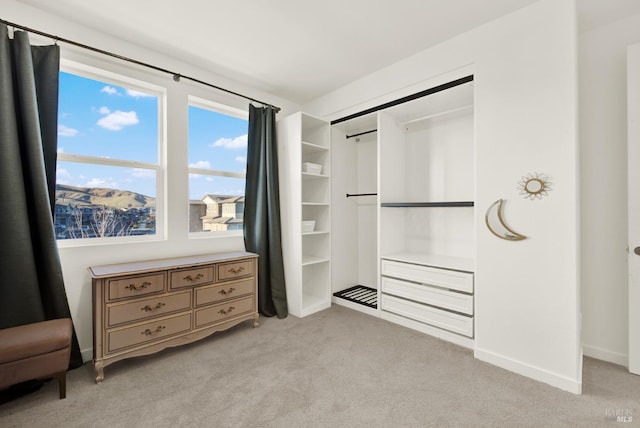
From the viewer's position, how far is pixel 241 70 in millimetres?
2920

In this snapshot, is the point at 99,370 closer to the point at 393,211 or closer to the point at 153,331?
the point at 153,331

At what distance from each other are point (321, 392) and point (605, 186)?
264cm

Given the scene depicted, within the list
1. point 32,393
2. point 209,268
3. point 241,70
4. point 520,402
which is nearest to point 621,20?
point 520,402

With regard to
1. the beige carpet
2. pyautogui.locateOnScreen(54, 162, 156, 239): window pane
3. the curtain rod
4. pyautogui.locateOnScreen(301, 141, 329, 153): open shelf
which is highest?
the curtain rod

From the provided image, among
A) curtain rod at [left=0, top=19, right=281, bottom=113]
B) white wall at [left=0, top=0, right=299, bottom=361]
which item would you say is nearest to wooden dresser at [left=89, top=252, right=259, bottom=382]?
white wall at [left=0, top=0, right=299, bottom=361]

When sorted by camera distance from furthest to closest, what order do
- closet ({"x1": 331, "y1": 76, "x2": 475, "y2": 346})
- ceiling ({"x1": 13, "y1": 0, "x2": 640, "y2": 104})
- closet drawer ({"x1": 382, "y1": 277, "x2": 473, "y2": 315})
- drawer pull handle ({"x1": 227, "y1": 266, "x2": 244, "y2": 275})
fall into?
drawer pull handle ({"x1": 227, "y1": 266, "x2": 244, "y2": 275}), closet ({"x1": 331, "y1": 76, "x2": 475, "y2": 346}), closet drawer ({"x1": 382, "y1": 277, "x2": 473, "y2": 315}), ceiling ({"x1": 13, "y1": 0, "x2": 640, "y2": 104})

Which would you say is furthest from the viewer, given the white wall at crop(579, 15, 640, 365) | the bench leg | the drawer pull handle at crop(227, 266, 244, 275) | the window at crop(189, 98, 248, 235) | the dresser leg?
the window at crop(189, 98, 248, 235)

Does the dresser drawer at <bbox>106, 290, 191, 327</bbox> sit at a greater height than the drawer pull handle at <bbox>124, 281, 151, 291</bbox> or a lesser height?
lesser

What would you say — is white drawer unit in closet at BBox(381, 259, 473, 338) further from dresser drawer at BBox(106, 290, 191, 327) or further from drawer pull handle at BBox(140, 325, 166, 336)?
drawer pull handle at BBox(140, 325, 166, 336)

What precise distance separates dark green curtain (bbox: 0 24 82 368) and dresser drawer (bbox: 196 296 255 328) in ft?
2.95

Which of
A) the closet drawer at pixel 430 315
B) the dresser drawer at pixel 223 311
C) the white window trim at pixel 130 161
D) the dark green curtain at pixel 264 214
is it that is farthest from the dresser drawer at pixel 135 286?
the closet drawer at pixel 430 315

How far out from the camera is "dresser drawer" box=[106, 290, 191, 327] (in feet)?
6.41

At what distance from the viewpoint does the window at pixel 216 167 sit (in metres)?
2.93

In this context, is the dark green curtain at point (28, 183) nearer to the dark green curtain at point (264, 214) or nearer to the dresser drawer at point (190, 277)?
the dresser drawer at point (190, 277)
